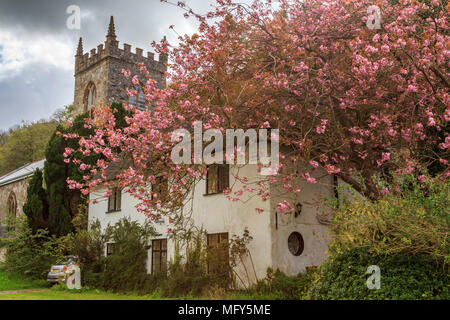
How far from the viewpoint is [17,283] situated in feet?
65.8

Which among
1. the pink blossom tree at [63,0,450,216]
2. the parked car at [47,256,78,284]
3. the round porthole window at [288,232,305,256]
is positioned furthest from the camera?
the parked car at [47,256,78,284]

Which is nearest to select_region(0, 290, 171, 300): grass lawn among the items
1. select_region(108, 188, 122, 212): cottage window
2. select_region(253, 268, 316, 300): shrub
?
select_region(253, 268, 316, 300): shrub

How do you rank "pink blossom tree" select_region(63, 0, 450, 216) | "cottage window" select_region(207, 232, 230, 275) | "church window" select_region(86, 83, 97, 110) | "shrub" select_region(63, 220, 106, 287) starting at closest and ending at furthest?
"pink blossom tree" select_region(63, 0, 450, 216)
"cottage window" select_region(207, 232, 230, 275)
"shrub" select_region(63, 220, 106, 287)
"church window" select_region(86, 83, 97, 110)

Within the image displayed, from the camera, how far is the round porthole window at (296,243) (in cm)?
1337

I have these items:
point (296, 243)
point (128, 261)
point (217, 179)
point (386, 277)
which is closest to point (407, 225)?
point (386, 277)

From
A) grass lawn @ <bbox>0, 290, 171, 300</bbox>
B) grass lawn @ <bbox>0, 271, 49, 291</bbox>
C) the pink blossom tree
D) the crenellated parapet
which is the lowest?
grass lawn @ <bbox>0, 271, 49, 291</bbox>

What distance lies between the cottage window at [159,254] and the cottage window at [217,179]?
294 cm

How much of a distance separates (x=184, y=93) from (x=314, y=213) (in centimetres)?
618

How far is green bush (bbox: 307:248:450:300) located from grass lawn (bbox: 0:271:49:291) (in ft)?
51.3

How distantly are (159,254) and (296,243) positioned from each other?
543 cm

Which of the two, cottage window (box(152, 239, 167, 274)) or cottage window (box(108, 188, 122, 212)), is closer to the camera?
cottage window (box(152, 239, 167, 274))

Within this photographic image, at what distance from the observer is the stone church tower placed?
3359 cm

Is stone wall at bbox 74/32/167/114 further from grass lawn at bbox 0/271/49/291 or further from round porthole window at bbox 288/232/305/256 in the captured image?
round porthole window at bbox 288/232/305/256
